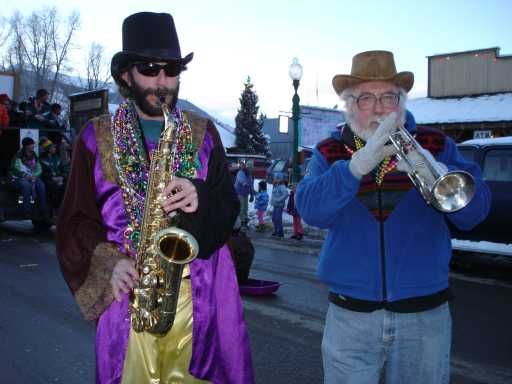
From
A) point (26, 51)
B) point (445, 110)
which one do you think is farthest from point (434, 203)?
point (26, 51)

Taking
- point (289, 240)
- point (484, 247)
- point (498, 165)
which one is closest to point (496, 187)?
point (498, 165)

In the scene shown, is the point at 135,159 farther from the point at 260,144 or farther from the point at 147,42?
the point at 260,144

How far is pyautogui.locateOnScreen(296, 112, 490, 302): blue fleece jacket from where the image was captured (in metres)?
2.28

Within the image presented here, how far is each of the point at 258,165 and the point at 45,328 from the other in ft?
97.3

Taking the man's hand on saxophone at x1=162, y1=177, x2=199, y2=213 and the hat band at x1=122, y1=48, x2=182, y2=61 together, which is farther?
the hat band at x1=122, y1=48, x2=182, y2=61

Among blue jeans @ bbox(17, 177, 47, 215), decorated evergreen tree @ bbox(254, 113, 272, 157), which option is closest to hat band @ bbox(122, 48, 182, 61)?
blue jeans @ bbox(17, 177, 47, 215)

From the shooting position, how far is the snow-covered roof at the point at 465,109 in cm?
1945

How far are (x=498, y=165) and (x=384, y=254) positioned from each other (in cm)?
663

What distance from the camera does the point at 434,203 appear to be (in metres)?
2.13

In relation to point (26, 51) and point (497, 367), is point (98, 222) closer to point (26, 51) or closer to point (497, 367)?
point (497, 367)

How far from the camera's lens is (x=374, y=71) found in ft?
7.97

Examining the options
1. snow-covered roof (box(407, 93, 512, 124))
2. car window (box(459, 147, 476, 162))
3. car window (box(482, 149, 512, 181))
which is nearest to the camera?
car window (box(482, 149, 512, 181))

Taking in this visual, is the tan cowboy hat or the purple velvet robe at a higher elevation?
the tan cowboy hat

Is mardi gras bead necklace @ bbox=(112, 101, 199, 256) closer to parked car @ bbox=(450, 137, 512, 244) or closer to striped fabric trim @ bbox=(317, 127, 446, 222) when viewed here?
striped fabric trim @ bbox=(317, 127, 446, 222)
